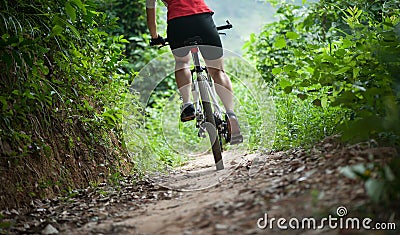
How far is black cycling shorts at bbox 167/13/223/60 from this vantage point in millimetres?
4145

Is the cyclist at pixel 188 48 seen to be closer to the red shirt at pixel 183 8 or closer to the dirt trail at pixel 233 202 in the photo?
the red shirt at pixel 183 8

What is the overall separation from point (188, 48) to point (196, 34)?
0.47ft

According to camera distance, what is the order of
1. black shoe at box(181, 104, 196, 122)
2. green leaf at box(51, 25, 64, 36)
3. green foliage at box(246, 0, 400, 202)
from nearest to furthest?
green foliage at box(246, 0, 400, 202)
green leaf at box(51, 25, 64, 36)
black shoe at box(181, 104, 196, 122)

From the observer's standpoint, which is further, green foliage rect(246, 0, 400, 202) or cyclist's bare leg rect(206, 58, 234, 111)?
cyclist's bare leg rect(206, 58, 234, 111)

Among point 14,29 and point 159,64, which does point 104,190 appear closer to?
point 14,29

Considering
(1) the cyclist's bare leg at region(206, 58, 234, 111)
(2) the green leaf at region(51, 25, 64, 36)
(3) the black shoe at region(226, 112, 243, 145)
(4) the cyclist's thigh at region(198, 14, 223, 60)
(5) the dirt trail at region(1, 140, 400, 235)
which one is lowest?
(5) the dirt trail at region(1, 140, 400, 235)

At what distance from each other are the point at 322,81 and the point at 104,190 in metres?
1.81

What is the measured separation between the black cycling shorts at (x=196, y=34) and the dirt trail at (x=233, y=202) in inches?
42.8

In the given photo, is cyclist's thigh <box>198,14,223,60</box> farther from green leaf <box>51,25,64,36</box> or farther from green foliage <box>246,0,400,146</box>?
green leaf <box>51,25,64,36</box>

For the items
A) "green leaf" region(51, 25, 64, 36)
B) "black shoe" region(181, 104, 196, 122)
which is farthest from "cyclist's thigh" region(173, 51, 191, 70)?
"green leaf" region(51, 25, 64, 36)

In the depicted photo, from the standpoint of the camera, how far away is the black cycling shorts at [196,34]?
13.6 feet

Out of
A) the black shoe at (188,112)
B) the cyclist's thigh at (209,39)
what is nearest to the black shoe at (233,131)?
the black shoe at (188,112)

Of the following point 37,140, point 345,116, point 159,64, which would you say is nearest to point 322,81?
point 345,116

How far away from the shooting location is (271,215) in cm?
216
